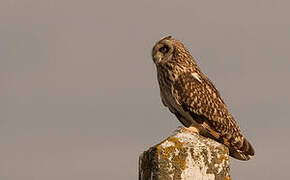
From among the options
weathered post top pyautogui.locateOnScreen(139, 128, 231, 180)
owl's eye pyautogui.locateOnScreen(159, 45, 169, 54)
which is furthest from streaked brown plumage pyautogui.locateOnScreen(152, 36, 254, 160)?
weathered post top pyautogui.locateOnScreen(139, 128, 231, 180)

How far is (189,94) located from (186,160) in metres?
7.44

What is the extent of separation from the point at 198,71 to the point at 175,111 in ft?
3.57

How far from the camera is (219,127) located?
12188 millimetres

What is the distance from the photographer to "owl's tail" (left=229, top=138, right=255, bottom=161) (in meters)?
10.6

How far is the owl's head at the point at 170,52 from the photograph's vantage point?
13.2 metres

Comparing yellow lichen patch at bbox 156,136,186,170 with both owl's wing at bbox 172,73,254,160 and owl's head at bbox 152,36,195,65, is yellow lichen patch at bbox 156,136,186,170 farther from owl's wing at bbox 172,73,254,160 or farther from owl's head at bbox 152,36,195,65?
owl's head at bbox 152,36,195,65

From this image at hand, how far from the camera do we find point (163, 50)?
44.5 feet

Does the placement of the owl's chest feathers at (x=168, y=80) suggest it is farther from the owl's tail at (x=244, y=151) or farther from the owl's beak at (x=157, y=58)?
the owl's tail at (x=244, y=151)

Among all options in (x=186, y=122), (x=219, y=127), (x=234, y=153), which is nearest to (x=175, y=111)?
(x=186, y=122)

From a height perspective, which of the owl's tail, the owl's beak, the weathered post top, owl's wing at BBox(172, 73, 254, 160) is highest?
the owl's beak

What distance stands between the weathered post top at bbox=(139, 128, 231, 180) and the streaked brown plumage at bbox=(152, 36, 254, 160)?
6.37 m

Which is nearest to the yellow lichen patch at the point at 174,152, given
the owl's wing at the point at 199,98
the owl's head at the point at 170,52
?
the owl's wing at the point at 199,98

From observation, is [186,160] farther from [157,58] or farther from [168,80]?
[157,58]

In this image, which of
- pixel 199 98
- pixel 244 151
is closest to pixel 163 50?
pixel 199 98
